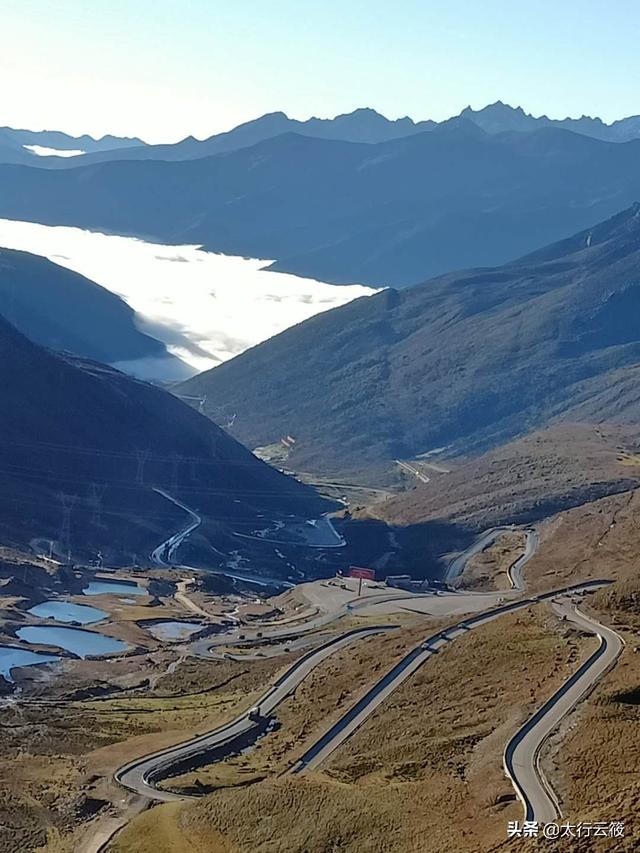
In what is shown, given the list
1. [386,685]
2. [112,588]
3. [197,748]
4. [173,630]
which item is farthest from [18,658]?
[386,685]

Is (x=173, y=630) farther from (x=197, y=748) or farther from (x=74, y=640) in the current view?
(x=197, y=748)

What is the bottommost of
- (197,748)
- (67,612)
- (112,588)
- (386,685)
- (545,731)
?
(112,588)

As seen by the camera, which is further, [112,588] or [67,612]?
[112,588]

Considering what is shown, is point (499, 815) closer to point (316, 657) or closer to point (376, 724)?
point (376, 724)

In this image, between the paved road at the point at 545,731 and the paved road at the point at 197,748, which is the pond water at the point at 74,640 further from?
the paved road at the point at 545,731

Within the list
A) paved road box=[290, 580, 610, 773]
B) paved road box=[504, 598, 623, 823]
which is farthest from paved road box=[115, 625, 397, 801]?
paved road box=[504, 598, 623, 823]

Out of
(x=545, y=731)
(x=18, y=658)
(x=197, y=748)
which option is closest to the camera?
(x=545, y=731)

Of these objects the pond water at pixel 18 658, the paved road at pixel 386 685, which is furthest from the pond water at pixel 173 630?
the paved road at pixel 386 685
